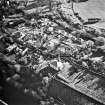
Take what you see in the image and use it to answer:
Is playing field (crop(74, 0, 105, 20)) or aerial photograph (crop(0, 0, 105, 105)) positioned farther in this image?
playing field (crop(74, 0, 105, 20))

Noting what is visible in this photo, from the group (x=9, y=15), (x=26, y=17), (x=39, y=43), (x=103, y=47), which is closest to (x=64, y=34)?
(x=39, y=43)

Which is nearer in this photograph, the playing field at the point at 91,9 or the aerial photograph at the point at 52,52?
the aerial photograph at the point at 52,52

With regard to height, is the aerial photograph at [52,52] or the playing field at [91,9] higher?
the playing field at [91,9]

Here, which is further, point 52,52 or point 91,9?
point 91,9

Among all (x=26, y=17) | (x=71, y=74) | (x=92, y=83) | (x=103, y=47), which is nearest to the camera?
(x=92, y=83)

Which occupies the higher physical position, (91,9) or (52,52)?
(91,9)

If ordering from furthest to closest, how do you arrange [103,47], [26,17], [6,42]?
[26,17]
[6,42]
[103,47]

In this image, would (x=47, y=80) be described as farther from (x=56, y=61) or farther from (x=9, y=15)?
(x=9, y=15)

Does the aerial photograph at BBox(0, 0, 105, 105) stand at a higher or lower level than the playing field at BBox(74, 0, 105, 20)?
lower
